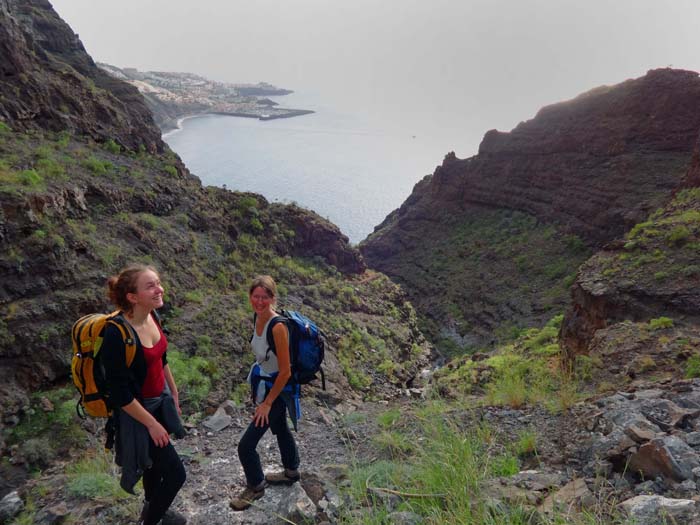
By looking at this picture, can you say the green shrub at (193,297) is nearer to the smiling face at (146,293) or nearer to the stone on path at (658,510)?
the smiling face at (146,293)

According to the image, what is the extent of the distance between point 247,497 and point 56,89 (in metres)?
14.3

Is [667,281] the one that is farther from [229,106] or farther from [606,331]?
[229,106]

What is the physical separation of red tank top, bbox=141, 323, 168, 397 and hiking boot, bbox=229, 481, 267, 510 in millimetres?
1240

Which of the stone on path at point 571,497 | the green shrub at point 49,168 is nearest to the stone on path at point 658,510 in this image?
the stone on path at point 571,497

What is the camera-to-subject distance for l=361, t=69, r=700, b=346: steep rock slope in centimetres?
2412

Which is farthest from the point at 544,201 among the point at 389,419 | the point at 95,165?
the point at 389,419

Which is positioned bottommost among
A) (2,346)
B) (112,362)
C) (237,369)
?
(237,369)

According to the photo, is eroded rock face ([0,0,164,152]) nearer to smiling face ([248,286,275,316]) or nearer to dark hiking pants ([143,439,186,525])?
smiling face ([248,286,275,316])

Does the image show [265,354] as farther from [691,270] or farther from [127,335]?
[691,270]

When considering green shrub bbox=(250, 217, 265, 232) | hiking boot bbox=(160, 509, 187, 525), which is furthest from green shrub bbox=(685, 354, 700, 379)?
green shrub bbox=(250, 217, 265, 232)

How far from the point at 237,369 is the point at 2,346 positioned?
147 inches

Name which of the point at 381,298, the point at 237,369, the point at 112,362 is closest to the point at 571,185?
the point at 381,298

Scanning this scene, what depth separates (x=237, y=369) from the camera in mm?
8648

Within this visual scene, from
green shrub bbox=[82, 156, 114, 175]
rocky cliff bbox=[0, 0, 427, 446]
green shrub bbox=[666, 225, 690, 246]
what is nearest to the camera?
rocky cliff bbox=[0, 0, 427, 446]
